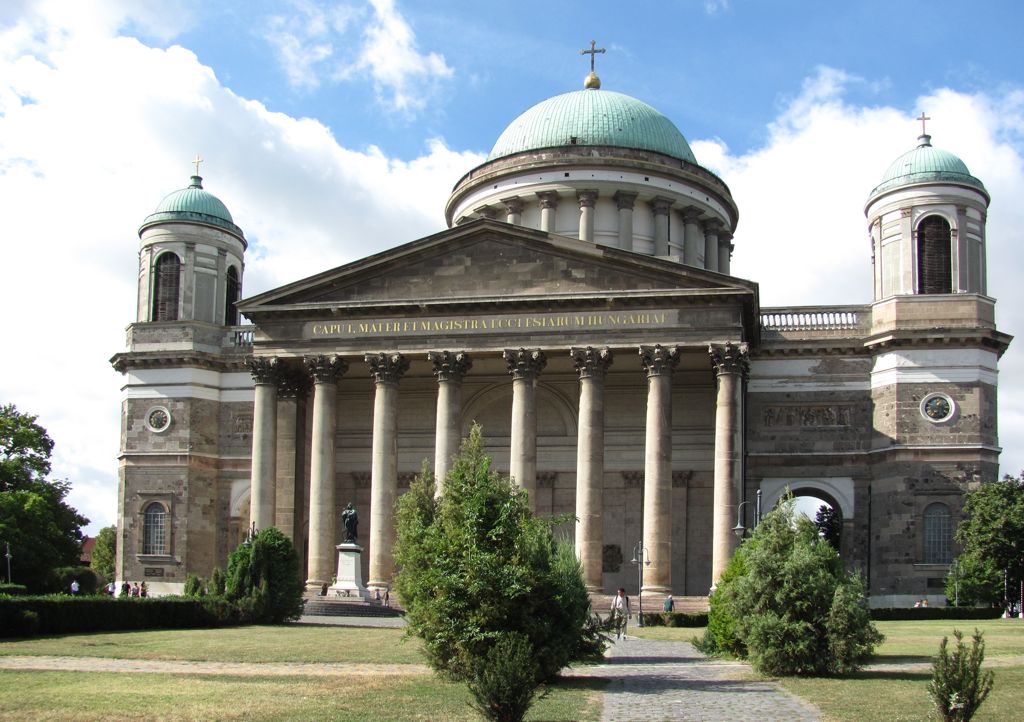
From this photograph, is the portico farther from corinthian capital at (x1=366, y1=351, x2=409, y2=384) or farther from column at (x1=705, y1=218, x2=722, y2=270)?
column at (x1=705, y1=218, x2=722, y2=270)

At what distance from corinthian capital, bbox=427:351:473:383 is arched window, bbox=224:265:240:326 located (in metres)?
18.0

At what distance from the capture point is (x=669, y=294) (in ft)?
177

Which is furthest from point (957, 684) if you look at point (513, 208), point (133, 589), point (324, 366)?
point (513, 208)

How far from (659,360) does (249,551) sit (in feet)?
60.8

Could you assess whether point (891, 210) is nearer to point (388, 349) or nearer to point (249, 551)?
point (388, 349)

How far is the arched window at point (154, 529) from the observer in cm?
6488

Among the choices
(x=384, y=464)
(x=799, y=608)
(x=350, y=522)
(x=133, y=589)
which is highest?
(x=384, y=464)

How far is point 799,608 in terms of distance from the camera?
2898 centimetres

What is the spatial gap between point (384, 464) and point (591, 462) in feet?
29.3

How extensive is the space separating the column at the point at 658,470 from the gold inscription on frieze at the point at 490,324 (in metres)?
1.46

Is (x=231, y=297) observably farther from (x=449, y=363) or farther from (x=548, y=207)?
(x=449, y=363)

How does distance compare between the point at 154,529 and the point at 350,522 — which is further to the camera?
the point at 154,529

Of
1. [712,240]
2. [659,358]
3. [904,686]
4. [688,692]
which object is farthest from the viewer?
[712,240]

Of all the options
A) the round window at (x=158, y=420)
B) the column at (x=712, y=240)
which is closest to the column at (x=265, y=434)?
the round window at (x=158, y=420)
